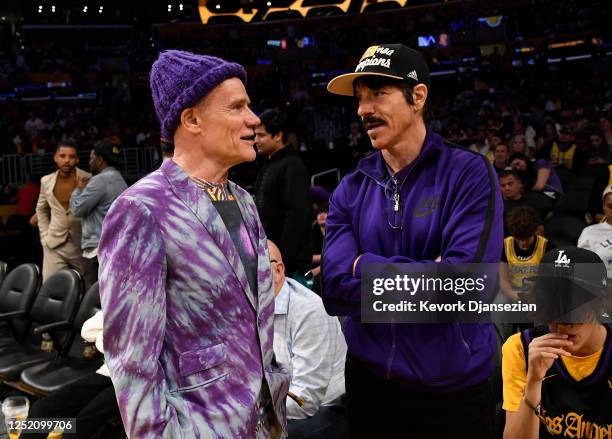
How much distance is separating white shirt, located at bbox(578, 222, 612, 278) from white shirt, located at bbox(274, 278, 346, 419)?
6.81 ft

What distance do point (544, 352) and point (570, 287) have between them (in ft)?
0.59

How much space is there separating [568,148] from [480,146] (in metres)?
1.22

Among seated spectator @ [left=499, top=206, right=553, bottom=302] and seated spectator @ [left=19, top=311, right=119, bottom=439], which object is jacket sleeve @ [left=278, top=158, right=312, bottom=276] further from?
seated spectator @ [left=499, top=206, right=553, bottom=302]

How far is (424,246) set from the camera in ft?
6.29

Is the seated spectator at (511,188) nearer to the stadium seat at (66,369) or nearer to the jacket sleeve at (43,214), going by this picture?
the stadium seat at (66,369)

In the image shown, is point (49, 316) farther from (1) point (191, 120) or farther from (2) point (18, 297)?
(1) point (191, 120)

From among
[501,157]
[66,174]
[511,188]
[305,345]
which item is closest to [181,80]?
[305,345]

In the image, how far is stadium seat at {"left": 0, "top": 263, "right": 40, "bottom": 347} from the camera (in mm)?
5215

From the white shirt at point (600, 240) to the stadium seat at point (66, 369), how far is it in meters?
2.89

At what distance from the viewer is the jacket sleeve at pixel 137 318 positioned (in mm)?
1402

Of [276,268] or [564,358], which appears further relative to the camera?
[276,268]

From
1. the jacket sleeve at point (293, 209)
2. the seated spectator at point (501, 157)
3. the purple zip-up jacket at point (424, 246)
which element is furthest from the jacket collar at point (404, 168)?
the seated spectator at point (501, 157)

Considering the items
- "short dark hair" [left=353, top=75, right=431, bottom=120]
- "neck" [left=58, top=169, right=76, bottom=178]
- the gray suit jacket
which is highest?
"short dark hair" [left=353, top=75, right=431, bottom=120]

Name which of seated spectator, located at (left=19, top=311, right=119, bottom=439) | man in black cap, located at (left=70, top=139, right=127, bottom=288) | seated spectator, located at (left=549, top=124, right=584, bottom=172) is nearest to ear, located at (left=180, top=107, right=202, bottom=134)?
seated spectator, located at (left=19, top=311, right=119, bottom=439)
